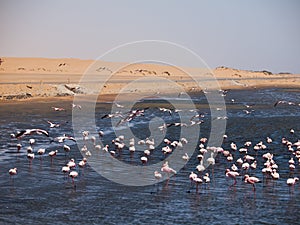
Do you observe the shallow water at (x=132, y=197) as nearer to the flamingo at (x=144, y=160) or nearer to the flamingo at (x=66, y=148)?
the flamingo at (x=66, y=148)

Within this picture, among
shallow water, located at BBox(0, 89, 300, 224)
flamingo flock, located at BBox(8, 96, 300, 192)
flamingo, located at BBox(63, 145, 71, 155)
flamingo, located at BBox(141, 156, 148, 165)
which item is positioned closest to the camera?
shallow water, located at BBox(0, 89, 300, 224)

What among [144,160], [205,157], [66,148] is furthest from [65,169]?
[205,157]

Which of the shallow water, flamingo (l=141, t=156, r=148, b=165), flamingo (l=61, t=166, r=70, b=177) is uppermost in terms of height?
flamingo (l=141, t=156, r=148, b=165)

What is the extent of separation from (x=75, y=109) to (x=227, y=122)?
968 centimetres

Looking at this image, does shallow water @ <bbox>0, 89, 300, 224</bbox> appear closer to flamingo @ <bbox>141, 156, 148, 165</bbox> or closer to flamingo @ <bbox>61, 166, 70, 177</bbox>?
flamingo @ <bbox>61, 166, 70, 177</bbox>

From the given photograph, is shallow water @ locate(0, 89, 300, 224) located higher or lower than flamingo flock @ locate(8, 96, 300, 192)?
lower

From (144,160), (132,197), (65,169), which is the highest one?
(144,160)

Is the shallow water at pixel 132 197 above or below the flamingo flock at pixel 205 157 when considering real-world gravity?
below

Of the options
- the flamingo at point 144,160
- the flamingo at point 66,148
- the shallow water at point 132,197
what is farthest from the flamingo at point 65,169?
the flamingo at point 66,148

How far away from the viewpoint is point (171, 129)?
24766 mm

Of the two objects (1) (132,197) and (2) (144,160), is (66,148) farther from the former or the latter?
(1) (132,197)

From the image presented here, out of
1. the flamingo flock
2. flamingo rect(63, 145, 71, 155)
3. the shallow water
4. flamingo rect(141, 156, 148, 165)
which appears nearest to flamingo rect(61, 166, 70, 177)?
the flamingo flock

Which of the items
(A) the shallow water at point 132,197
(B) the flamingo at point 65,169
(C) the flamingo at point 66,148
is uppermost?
(C) the flamingo at point 66,148

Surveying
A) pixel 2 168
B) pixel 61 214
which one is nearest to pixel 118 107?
pixel 2 168
